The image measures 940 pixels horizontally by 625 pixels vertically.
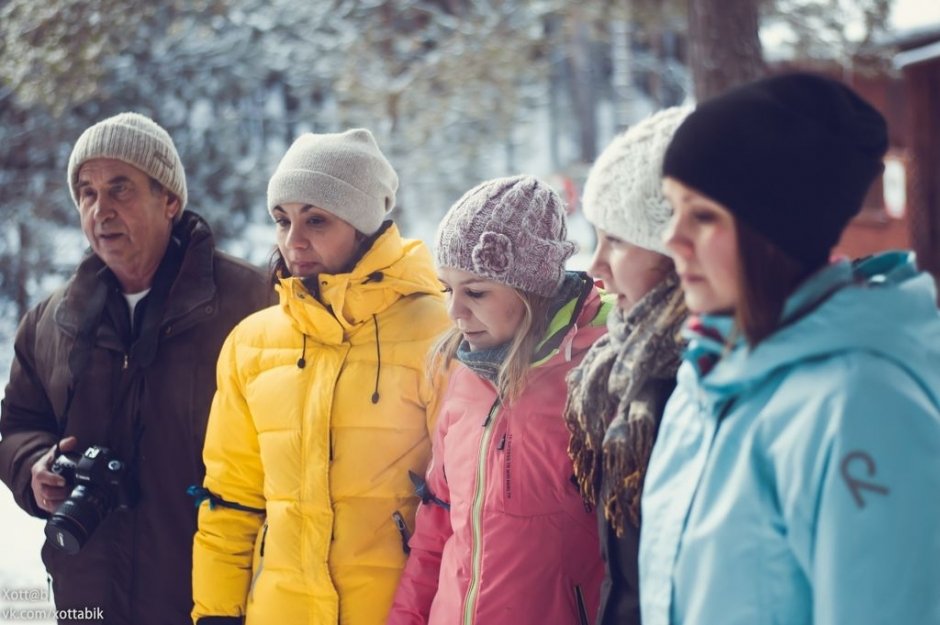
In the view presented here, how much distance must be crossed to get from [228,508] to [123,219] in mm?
960

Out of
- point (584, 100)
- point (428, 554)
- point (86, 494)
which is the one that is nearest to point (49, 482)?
point (86, 494)

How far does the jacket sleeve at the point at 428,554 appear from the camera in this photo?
2369mm

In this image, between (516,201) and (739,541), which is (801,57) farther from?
(739,541)

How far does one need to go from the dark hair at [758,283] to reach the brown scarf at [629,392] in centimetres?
35

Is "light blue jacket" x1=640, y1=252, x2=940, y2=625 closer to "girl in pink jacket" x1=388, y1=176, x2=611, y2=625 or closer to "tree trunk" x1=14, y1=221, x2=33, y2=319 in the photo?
"girl in pink jacket" x1=388, y1=176, x2=611, y2=625

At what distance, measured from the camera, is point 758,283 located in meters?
1.45

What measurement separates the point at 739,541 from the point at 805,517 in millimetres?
109

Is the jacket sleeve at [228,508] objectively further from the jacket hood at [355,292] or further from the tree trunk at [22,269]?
the tree trunk at [22,269]

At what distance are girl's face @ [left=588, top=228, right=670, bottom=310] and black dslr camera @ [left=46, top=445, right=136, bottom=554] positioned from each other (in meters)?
1.61

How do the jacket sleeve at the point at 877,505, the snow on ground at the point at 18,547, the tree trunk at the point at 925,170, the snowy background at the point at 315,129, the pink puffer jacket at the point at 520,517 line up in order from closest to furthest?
the jacket sleeve at the point at 877,505 → the pink puffer jacket at the point at 520,517 → the snow on ground at the point at 18,547 → the snowy background at the point at 315,129 → the tree trunk at the point at 925,170

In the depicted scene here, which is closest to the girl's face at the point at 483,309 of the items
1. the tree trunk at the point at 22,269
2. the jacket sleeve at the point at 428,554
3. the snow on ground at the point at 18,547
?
the jacket sleeve at the point at 428,554

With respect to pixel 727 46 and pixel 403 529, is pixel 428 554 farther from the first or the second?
pixel 727 46

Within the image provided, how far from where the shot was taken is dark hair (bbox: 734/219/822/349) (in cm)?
144

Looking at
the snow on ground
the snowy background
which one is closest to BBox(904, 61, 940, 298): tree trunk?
the snowy background
